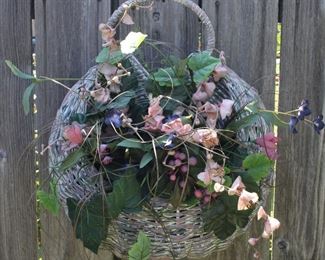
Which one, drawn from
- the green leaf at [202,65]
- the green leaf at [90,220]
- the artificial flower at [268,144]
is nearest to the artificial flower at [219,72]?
the green leaf at [202,65]

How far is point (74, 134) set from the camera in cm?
152

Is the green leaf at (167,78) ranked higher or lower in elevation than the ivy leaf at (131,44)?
lower

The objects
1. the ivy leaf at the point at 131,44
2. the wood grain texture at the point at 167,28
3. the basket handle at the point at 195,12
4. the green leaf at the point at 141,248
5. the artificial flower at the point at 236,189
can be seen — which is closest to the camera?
the artificial flower at the point at 236,189

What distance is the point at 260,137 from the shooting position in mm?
1637

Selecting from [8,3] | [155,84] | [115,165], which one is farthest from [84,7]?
[115,165]

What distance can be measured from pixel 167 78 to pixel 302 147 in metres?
0.56

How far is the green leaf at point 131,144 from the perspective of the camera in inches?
58.8

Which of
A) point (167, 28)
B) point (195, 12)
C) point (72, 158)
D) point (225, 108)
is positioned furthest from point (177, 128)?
point (167, 28)

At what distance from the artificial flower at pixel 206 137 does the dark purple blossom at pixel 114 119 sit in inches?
7.1

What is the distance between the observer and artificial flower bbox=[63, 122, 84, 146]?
152 centimetres

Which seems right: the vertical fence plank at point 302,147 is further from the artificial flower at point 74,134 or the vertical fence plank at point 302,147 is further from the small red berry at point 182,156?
the artificial flower at point 74,134

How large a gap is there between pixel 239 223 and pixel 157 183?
225mm

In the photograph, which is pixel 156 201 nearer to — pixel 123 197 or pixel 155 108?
pixel 123 197

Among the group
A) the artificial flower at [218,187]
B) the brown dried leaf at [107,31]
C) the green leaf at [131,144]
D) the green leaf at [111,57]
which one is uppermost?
the brown dried leaf at [107,31]
